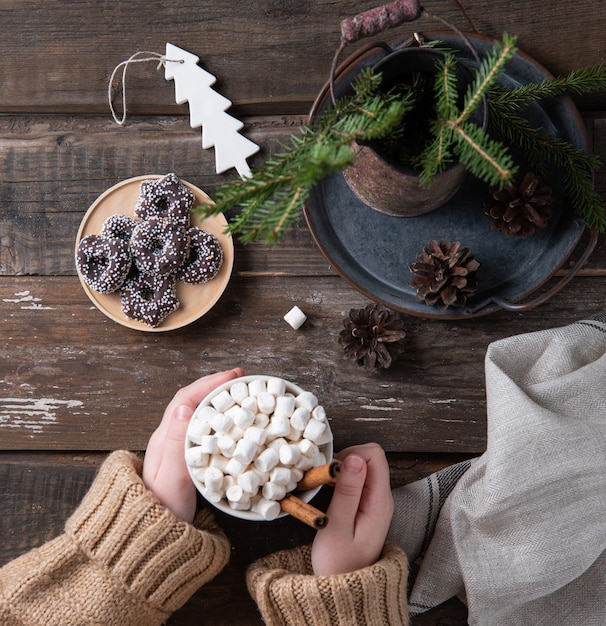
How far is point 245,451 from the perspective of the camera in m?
0.82

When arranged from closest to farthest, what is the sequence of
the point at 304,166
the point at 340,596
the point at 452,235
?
the point at 304,166
the point at 340,596
the point at 452,235

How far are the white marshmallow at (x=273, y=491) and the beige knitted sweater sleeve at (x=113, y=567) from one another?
157 mm

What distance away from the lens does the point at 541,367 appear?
100cm

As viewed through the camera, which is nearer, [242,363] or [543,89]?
[543,89]

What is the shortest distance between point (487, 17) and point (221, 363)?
2.31 ft

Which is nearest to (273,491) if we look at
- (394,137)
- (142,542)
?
(142,542)

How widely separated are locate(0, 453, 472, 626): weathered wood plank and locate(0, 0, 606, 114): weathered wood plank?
61cm

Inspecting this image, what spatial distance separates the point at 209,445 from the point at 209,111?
55cm

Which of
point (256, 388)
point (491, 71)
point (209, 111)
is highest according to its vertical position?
point (491, 71)

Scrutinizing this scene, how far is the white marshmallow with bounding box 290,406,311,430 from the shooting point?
2.78ft

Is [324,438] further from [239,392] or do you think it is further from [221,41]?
[221,41]

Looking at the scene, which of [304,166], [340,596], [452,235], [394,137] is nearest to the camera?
[304,166]

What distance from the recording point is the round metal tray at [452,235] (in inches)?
37.9

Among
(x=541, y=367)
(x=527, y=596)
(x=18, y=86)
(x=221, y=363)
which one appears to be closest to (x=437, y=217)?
(x=541, y=367)
